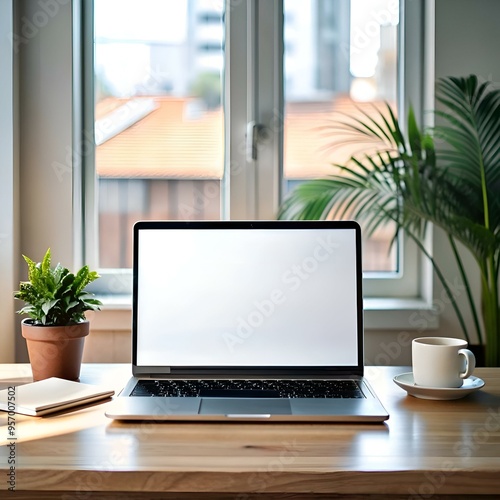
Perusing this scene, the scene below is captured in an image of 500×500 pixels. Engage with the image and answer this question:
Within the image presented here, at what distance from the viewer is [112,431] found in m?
1.05

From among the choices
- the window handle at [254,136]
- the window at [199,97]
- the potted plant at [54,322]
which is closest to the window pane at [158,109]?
the window at [199,97]

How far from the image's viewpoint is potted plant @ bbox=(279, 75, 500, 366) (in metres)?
1.80

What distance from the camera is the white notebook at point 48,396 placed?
3.77ft

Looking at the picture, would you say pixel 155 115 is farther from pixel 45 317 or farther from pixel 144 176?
pixel 45 317

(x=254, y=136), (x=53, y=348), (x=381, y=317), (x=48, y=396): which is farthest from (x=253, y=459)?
(x=254, y=136)

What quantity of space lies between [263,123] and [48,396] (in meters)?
1.09

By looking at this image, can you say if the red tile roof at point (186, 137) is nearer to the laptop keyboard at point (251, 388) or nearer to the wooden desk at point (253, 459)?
the laptop keyboard at point (251, 388)

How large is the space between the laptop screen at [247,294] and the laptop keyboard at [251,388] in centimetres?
7

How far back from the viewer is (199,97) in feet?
6.81

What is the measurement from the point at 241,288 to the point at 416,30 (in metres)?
1.10

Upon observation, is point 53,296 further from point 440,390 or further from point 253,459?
point 440,390

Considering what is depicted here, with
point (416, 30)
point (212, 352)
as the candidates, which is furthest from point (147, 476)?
point (416, 30)

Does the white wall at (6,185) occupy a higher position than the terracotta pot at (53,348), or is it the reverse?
the white wall at (6,185)

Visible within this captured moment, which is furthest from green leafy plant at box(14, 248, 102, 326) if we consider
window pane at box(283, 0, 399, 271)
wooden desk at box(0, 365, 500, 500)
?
window pane at box(283, 0, 399, 271)
